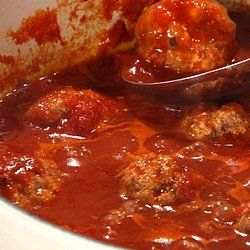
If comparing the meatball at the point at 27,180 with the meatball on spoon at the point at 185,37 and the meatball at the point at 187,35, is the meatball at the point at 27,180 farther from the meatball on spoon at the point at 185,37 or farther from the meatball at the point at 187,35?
the meatball at the point at 187,35

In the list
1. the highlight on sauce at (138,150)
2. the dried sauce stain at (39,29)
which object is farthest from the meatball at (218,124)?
the dried sauce stain at (39,29)

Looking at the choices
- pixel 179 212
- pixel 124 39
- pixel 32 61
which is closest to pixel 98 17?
pixel 124 39

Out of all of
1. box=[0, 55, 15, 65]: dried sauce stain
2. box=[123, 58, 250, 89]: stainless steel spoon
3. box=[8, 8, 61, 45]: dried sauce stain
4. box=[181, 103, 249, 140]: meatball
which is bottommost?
box=[181, 103, 249, 140]: meatball

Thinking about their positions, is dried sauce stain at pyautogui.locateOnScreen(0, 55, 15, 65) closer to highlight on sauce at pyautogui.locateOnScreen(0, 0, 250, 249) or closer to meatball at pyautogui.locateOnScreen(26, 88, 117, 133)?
highlight on sauce at pyautogui.locateOnScreen(0, 0, 250, 249)

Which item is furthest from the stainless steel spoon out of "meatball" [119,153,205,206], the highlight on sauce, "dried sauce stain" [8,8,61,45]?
"dried sauce stain" [8,8,61,45]

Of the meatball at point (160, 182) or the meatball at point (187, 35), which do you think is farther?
the meatball at point (187, 35)

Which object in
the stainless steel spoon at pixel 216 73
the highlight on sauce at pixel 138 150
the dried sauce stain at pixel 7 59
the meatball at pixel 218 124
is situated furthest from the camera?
the dried sauce stain at pixel 7 59

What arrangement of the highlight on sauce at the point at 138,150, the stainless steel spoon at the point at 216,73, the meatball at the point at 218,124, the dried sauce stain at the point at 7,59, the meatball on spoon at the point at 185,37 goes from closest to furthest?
1. the highlight on sauce at the point at 138,150
2. the meatball at the point at 218,124
3. the stainless steel spoon at the point at 216,73
4. the meatball on spoon at the point at 185,37
5. the dried sauce stain at the point at 7,59
